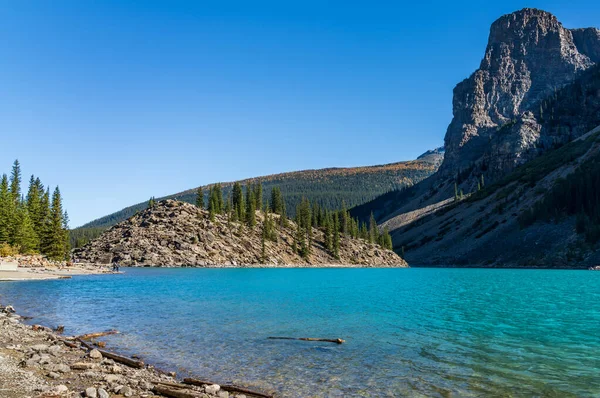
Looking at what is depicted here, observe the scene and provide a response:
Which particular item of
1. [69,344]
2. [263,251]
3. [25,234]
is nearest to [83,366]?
[69,344]

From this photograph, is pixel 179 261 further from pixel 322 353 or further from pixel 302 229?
Answer: pixel 322 353

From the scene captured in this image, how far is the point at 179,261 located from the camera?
144 metres

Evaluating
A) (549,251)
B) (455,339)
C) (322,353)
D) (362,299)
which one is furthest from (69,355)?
(549,251)

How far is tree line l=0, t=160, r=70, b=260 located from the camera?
98000 millimetres

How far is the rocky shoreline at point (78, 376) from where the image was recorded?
1388 centimetres

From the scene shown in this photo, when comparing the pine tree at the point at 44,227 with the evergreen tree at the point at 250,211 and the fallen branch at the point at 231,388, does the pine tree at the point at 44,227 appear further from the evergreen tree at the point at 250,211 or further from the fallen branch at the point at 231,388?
the fallen branch at the point at 231,388

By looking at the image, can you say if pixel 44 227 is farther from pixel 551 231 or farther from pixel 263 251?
pixel 551 231

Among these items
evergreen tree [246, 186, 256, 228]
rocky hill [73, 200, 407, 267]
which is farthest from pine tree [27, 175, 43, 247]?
evergreen tree [246, 186, 256, 228]

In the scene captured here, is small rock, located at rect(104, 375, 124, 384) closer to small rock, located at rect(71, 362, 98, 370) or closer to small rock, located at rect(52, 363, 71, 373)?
small rock, located at rect(52, 363, 71, 373)

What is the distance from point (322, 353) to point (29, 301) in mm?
37151

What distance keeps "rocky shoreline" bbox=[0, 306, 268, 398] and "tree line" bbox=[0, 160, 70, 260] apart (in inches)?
3329

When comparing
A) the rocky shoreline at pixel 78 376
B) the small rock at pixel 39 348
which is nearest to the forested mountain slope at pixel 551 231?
the rocky shoreline at pixel 78 376

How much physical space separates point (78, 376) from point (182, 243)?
442ft

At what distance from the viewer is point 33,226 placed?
109m
